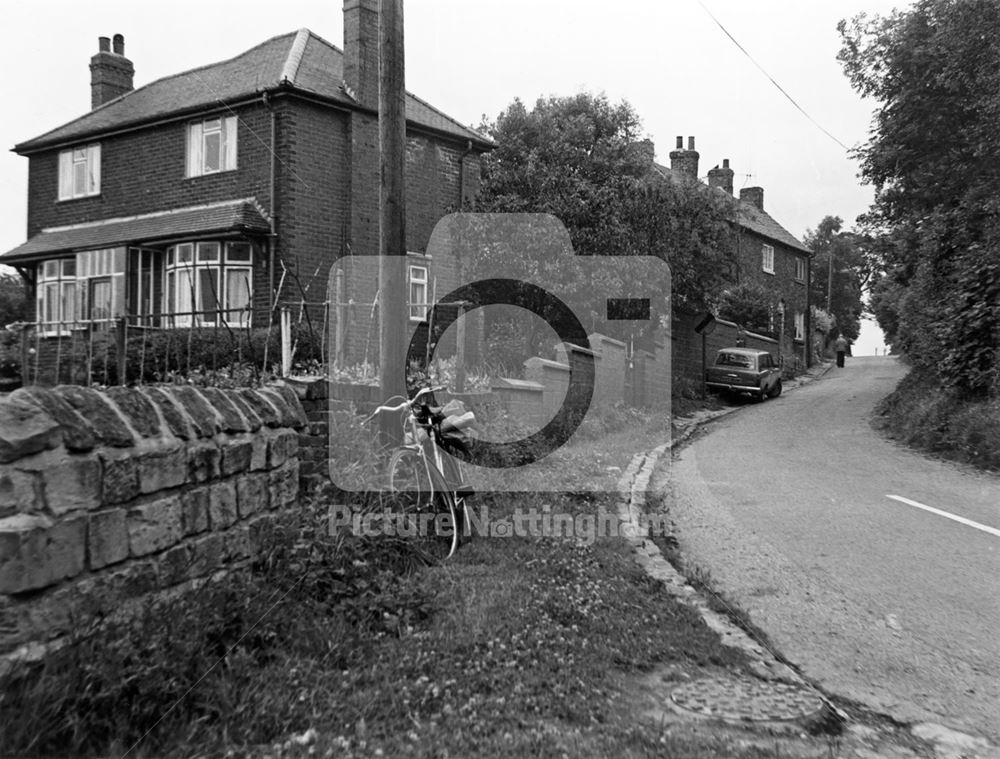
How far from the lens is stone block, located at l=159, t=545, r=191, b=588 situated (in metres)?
3.99

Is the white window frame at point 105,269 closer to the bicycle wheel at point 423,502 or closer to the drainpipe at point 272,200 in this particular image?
the drainpipe at point 272,200

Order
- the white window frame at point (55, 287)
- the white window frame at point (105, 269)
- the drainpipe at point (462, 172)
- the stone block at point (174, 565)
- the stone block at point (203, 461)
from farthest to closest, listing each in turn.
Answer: the drainpipe at point (462, 172) < the white window frame at point (55, 287) < the white window frame at point (105, 269) < the stone block at point (203, 461) < the stone block at point (174, 565)

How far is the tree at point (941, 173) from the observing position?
15406 millimetres

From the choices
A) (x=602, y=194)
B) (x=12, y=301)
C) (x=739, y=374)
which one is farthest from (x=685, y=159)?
(x=12, y=301)

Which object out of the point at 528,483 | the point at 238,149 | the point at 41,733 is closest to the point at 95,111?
the point at 238,149

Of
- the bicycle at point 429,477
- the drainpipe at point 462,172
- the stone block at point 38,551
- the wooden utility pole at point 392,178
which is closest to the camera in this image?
the stone block at point 38,551

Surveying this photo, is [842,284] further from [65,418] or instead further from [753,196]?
[65,418]

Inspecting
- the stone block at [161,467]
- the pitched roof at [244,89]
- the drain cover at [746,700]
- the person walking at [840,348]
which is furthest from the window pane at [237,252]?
the person walking at [840,348]

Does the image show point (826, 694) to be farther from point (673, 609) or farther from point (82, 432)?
point (82, 432)

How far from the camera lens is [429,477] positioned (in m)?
6.44

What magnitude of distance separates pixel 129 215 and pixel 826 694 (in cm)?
2064

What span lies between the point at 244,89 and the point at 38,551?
18.0m

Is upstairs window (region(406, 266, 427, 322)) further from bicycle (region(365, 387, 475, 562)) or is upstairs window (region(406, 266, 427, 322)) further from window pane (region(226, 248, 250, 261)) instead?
bicycle (region(365, 387, 475, 562))

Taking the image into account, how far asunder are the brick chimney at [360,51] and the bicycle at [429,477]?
1461 cm
